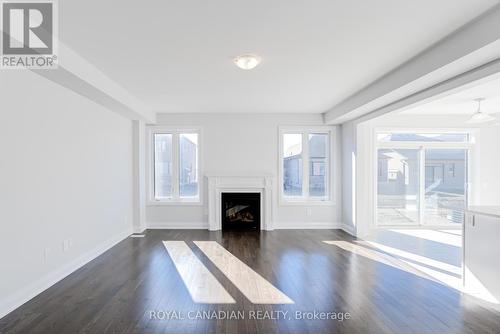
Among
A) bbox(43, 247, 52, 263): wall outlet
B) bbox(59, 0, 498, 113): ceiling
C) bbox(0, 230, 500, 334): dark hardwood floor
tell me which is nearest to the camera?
bbox(59, 0, 498, 113): ceiling

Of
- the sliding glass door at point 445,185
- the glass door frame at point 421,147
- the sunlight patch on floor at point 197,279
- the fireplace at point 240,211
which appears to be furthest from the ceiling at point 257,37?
the sliding glass door at point 445,185

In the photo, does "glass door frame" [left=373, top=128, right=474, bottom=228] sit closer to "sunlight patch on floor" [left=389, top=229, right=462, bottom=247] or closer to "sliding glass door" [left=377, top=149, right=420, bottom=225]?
"sliding glass door" [left=377, top=149, right=420, bottom=225]

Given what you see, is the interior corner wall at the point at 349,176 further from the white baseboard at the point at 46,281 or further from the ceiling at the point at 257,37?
the white baseboard at the point at 46,281

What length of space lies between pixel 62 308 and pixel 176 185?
12.1 ft

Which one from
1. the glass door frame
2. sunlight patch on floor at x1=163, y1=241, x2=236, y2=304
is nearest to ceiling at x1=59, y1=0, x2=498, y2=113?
sunlight patch on floor at x1=163, y1=241, x2=236, y2=304

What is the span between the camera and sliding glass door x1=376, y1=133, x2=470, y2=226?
6.28 metres

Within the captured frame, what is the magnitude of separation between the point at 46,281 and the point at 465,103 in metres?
6.70

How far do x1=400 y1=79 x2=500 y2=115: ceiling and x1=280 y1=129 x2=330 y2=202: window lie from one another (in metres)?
1.94

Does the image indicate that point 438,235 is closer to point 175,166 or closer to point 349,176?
point 349,176

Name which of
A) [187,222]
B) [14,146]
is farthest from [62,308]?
[187,222]

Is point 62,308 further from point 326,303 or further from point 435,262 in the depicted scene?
point 435,262

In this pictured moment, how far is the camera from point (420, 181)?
249 inches

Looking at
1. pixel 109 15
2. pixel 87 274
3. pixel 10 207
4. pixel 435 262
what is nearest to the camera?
pixel 109 15

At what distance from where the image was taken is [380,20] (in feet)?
7.47
